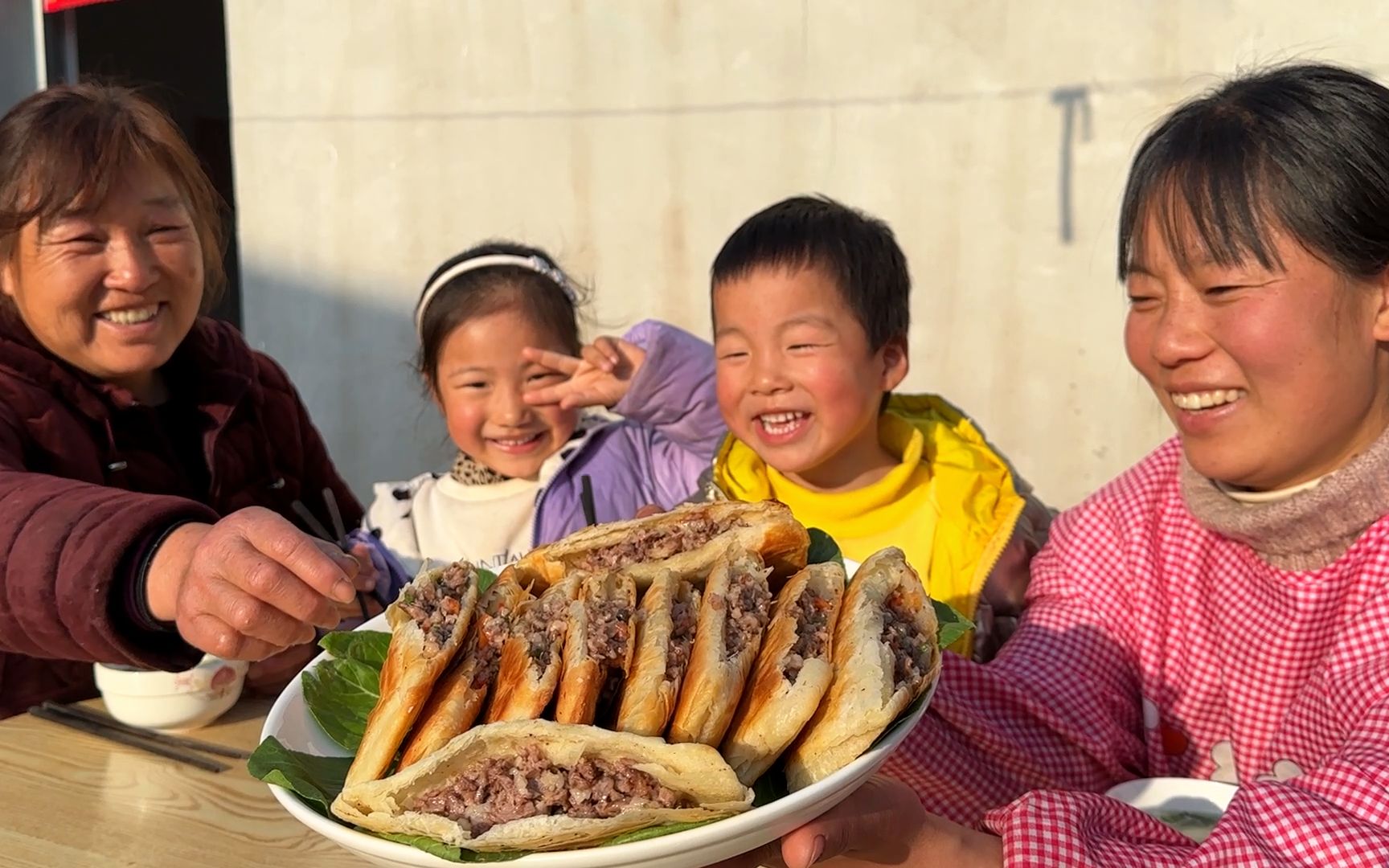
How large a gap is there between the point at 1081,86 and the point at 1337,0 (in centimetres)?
96

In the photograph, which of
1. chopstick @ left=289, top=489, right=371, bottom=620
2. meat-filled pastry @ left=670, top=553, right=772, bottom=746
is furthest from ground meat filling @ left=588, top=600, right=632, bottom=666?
chopstick @ left=289, top=489, right=371, bottom=620

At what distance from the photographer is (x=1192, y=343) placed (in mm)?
2287

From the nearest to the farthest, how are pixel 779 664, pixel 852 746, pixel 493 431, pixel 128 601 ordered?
pixel 852 746, pixel 779 664, pixel 128 601, pixel 493 431

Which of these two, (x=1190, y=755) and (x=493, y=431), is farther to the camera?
(x=493, y=431)

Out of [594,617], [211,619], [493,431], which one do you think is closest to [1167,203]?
[594,617]

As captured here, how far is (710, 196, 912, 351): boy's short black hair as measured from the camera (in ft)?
11.0

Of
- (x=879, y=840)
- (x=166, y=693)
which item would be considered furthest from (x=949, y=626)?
(x=166, y=693)

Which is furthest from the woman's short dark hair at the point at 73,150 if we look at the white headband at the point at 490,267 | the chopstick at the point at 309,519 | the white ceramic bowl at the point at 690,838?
the white ceramic bowl at the point at 690,838

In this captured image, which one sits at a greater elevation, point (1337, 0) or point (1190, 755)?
point (1337, 0)

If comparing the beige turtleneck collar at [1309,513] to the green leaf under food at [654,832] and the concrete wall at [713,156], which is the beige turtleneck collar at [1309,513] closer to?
the green leaf under food at [654,832]

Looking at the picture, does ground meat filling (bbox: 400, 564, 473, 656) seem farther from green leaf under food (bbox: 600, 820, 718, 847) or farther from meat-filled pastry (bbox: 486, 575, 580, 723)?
green leaf under food (bbox: 600, 820, 718, 847)

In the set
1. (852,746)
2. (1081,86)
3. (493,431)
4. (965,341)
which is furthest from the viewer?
(965,341)

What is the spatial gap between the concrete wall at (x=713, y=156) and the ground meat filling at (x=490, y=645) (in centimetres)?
375

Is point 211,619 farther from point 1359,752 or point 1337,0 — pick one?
point 1337,0
